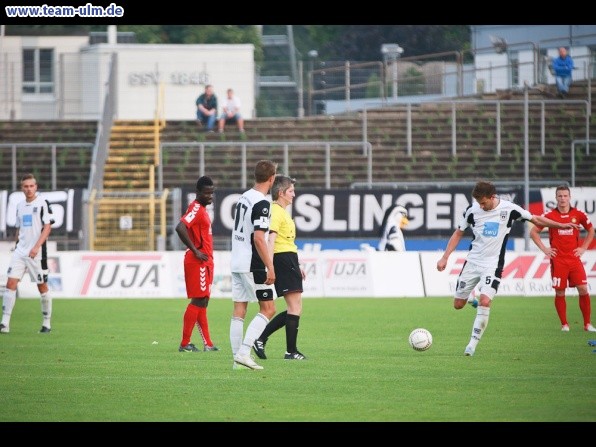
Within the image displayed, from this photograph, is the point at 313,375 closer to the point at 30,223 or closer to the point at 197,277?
the point at 197,277

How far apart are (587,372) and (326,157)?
22716mm

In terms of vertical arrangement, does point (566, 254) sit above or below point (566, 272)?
above

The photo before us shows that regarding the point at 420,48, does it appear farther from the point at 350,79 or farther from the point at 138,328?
the point at 138,328

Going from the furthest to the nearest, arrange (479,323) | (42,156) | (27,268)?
(42,156)
(27,268)
(479,323)

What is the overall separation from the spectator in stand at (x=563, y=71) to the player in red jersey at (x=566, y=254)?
22.1 m

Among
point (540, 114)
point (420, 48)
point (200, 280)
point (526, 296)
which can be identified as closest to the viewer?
point (200, 280)

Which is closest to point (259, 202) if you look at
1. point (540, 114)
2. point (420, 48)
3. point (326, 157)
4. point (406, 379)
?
point (406, 379)

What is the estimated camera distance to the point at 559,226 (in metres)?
16.0

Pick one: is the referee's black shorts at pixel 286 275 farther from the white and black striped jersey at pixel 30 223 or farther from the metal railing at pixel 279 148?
the metal railing at pixel 279 148

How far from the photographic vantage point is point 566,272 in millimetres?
19641

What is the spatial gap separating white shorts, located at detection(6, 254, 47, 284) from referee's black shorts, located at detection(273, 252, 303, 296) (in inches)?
238

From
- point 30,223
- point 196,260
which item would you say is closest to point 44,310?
point 30,223

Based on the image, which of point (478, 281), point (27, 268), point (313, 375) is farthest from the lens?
point (27, 268)

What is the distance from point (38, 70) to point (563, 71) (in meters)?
20.2
